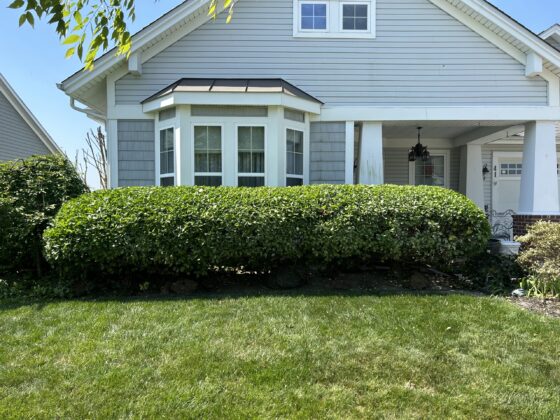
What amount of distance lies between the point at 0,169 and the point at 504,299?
7668mm

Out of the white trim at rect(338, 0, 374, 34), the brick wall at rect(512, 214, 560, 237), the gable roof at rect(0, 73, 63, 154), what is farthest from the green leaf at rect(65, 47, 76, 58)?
the gable roof at rect(0, 73, 63, 154)

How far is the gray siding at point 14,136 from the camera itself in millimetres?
16812

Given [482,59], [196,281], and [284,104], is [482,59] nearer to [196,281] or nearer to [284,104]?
[284,104]

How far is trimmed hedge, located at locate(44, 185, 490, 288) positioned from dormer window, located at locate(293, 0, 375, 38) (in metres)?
3.99

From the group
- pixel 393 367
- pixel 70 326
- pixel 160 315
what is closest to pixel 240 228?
pixel 160 315

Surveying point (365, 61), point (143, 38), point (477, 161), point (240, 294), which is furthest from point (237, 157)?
point (477, 161)

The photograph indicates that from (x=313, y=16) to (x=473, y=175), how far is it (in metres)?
6.24

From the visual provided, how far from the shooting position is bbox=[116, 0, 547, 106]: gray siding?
823cm

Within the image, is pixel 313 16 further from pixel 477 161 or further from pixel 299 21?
pixel 477 161

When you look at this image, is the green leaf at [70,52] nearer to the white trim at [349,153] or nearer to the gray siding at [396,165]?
the white trim at [349,153]

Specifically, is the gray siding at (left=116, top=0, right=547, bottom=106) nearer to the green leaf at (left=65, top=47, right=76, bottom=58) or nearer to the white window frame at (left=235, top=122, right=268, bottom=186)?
the white window frame at (left=235, top=122, right=268, bottom=186)

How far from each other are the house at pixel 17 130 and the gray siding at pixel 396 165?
13.4 meters

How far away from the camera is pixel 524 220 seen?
324 inches

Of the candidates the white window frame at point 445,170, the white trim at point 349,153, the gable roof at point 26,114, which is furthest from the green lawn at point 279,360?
the gable roof at point 26,114
